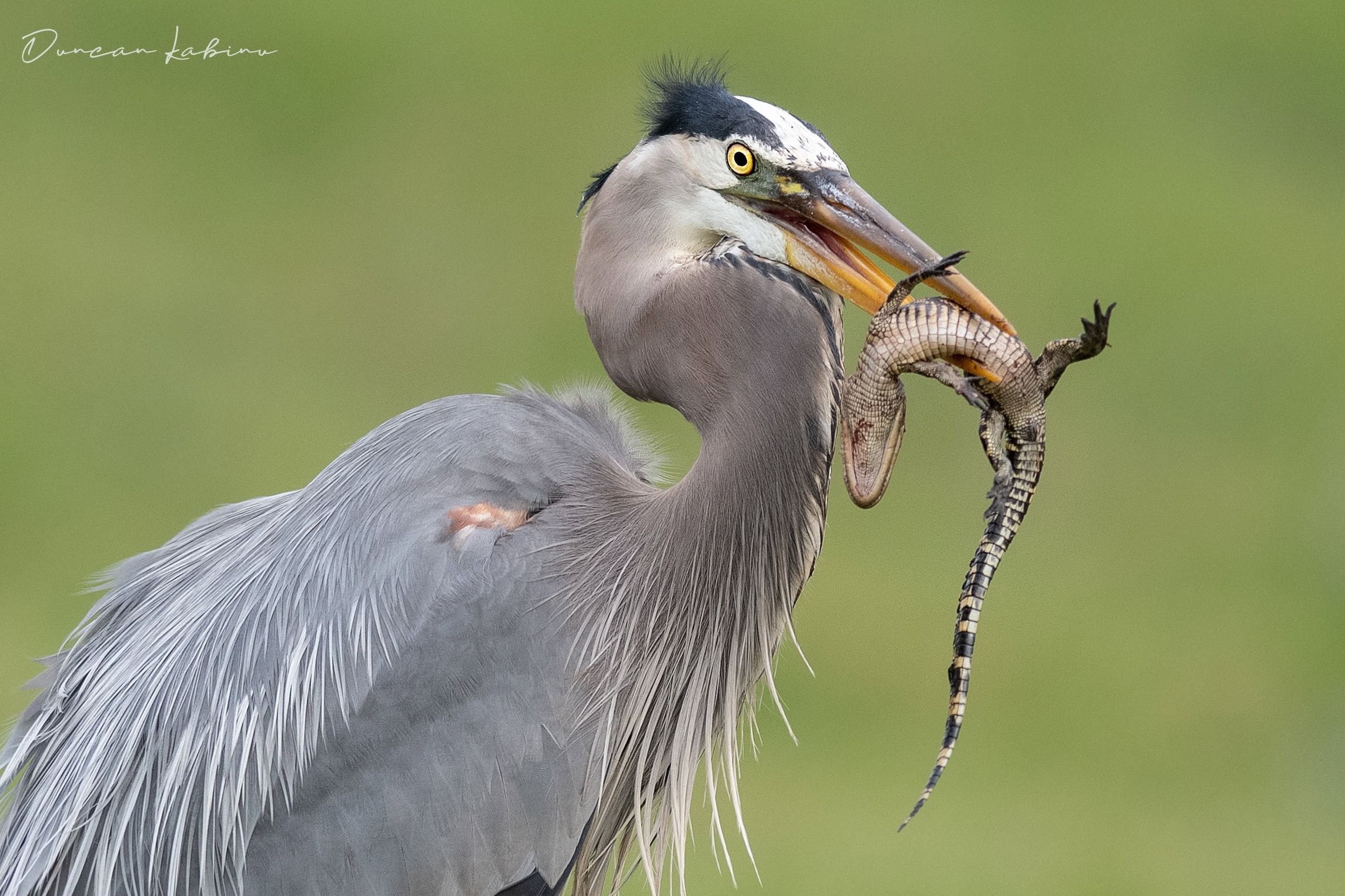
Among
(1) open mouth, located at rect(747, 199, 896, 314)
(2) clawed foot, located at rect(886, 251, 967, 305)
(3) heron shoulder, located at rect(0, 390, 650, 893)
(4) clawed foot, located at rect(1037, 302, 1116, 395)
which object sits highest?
(1) open mouth, located at rect(747, 199, 896, 314)

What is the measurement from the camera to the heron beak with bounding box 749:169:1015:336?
7.07 ft

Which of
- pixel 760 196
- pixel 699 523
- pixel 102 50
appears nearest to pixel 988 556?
pixel 699 523

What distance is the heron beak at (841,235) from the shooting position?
2156 millimetres

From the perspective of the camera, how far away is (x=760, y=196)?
223cm

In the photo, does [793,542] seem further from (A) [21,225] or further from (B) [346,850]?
Answer: (A) [21,225]

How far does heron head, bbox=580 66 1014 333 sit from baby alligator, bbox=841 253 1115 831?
104mm

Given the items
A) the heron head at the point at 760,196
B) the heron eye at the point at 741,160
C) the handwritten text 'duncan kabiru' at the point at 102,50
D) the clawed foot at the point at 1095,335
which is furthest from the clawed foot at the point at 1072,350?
the handwritten text 'duncan kabiru' at the point at 102,50

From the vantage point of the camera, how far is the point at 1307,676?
615 cm

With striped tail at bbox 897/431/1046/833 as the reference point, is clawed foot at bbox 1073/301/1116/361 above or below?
above

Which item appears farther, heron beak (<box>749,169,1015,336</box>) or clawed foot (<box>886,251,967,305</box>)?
heron beak (<box>749,169,1015,336</box>)

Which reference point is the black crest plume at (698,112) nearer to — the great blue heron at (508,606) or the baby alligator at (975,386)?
the great blue heron at (508,606)

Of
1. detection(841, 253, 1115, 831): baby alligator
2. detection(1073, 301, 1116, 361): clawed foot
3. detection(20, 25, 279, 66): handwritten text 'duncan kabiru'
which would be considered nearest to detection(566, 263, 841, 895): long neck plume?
detection(841, 253, 1115, 831): baby alligator

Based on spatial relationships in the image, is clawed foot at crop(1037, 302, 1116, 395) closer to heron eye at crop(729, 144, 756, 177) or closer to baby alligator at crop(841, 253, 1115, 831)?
baby alligator at crop(841, 253, 1115, 831)

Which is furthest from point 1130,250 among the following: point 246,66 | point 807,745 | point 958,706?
point 958,706
